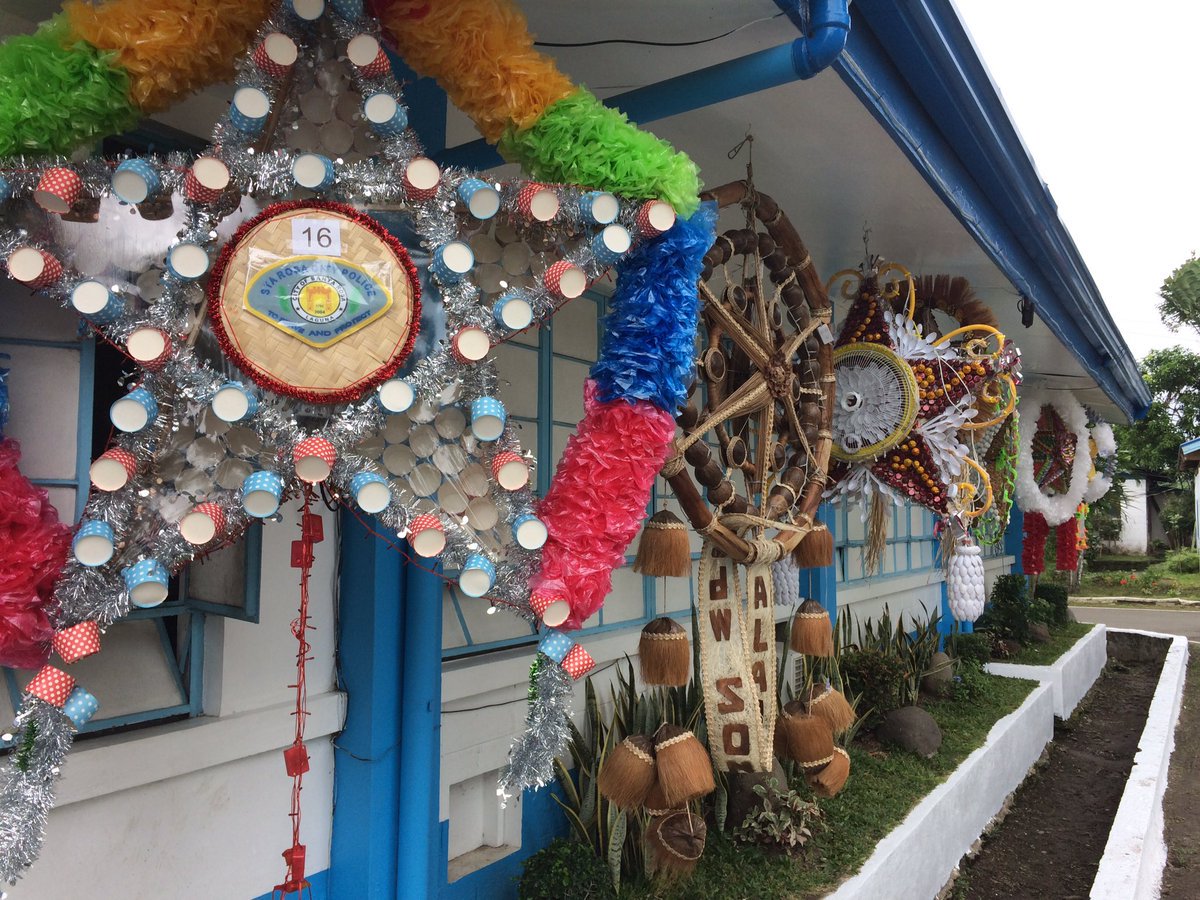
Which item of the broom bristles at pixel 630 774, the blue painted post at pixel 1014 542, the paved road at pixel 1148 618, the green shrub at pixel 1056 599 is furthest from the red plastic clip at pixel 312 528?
the paved road at pixel 1148 618

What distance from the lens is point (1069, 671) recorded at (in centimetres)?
895

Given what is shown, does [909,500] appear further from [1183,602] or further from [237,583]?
[1183,602]

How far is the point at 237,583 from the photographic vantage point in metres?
2.52

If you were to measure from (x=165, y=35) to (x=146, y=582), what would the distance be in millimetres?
1057

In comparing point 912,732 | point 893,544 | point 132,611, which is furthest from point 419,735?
point 893,544

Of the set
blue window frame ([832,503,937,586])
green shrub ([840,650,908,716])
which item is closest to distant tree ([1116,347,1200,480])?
blue window frame ([832,503,937,586])

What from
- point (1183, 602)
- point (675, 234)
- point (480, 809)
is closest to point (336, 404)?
point (675, 234)

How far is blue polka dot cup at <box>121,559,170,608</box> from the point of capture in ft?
5.22

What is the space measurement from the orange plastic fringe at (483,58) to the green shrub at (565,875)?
8.85 ft

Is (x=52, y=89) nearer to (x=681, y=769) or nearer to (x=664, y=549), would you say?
(x=664, y=549)

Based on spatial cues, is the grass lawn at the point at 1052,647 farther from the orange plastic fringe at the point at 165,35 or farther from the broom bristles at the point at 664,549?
the orange plastic fringe at the point at 165,35

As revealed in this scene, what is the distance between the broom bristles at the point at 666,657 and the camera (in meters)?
2.75

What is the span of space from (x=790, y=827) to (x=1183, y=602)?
21.4 m

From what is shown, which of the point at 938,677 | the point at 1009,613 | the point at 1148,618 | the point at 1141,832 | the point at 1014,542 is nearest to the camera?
the point at 1141,832
